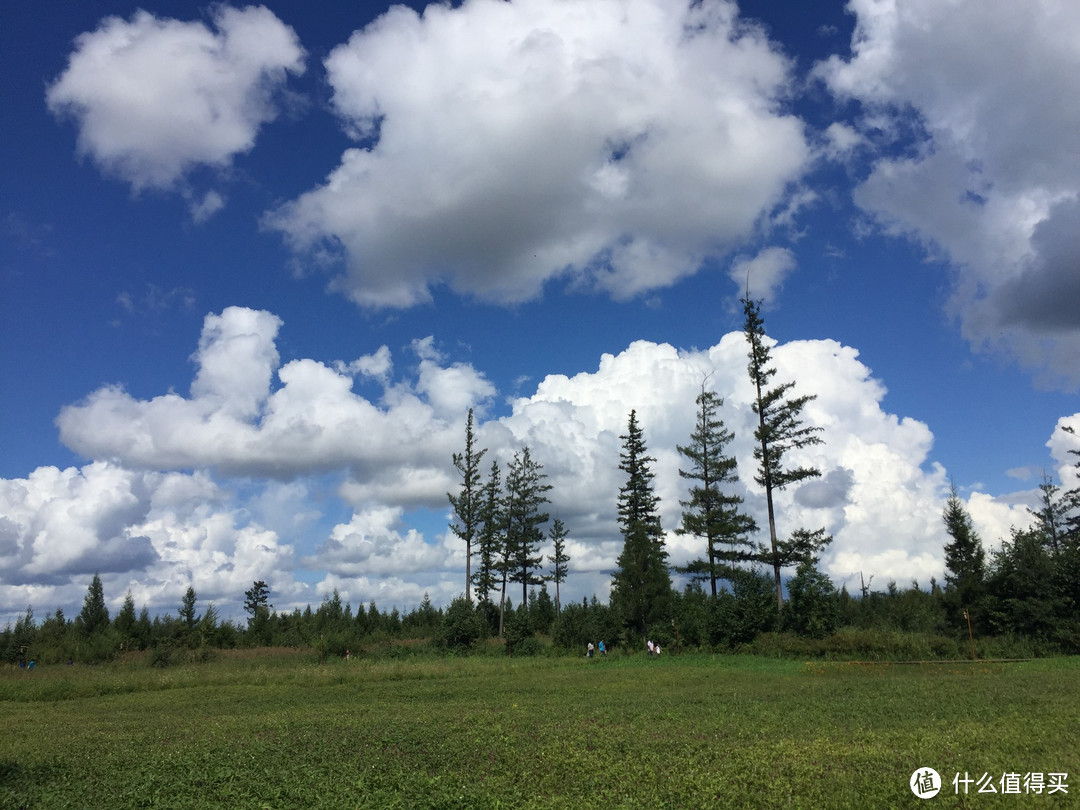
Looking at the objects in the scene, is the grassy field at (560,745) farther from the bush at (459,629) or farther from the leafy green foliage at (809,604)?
the bush at (459,629)

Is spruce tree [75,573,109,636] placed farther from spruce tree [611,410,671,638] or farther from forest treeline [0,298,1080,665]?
spruce tree [611,410,671,638]

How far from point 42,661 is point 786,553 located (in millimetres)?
50369

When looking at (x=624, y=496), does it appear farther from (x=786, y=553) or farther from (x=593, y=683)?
(x=593, y=683)

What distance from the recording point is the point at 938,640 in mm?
30188

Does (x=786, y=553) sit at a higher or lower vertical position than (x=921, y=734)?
higher

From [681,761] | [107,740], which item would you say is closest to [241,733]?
[107,740]
